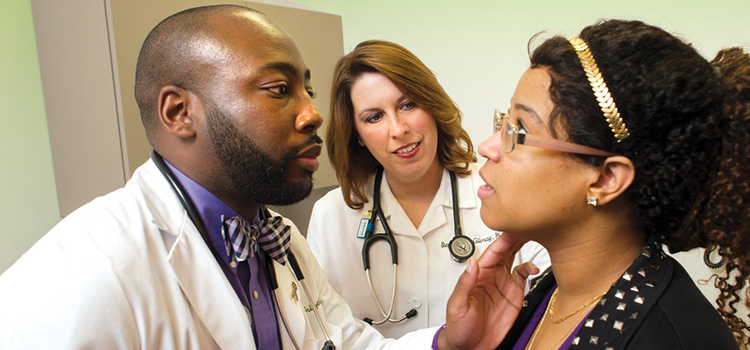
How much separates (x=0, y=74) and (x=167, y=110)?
121 cm

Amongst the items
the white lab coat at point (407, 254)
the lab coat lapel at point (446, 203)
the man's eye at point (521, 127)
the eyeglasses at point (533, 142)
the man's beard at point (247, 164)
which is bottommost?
the white lab coat at point (407, 254)

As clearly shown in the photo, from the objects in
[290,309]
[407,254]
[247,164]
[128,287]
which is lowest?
[407,254]

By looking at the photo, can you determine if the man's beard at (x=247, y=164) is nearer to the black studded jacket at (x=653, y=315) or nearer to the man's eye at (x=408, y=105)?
the man's eye at (x=408, y=105)

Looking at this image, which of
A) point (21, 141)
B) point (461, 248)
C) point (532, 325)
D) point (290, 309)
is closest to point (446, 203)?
point (461, 248)

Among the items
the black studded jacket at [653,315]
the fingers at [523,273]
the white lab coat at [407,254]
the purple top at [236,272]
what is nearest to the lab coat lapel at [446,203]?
the white lab coat at [407,254]

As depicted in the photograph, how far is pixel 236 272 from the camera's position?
1.23 metres

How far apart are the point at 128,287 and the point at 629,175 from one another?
99 cm

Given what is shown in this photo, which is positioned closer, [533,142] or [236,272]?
[533,142]

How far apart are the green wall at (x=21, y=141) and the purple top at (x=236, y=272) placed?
1169mm

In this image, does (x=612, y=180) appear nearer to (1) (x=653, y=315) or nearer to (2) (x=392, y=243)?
(1) (x=653, y=315)

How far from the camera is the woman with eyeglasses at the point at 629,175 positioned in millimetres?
890

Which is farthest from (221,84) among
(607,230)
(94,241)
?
(607,230)

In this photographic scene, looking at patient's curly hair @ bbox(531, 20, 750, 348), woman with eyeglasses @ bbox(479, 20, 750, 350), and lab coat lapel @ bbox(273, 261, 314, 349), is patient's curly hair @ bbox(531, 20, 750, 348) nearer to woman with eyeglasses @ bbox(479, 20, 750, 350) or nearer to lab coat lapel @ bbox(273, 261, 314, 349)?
woman with eyeglasses @ bbox(479, 20, 750, 350)

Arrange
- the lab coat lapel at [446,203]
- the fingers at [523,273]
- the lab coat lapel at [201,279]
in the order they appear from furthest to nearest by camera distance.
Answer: the lab coat lapel at [446,203]
the fingers at [523,273]
the lab coat lapel at [201,279]
